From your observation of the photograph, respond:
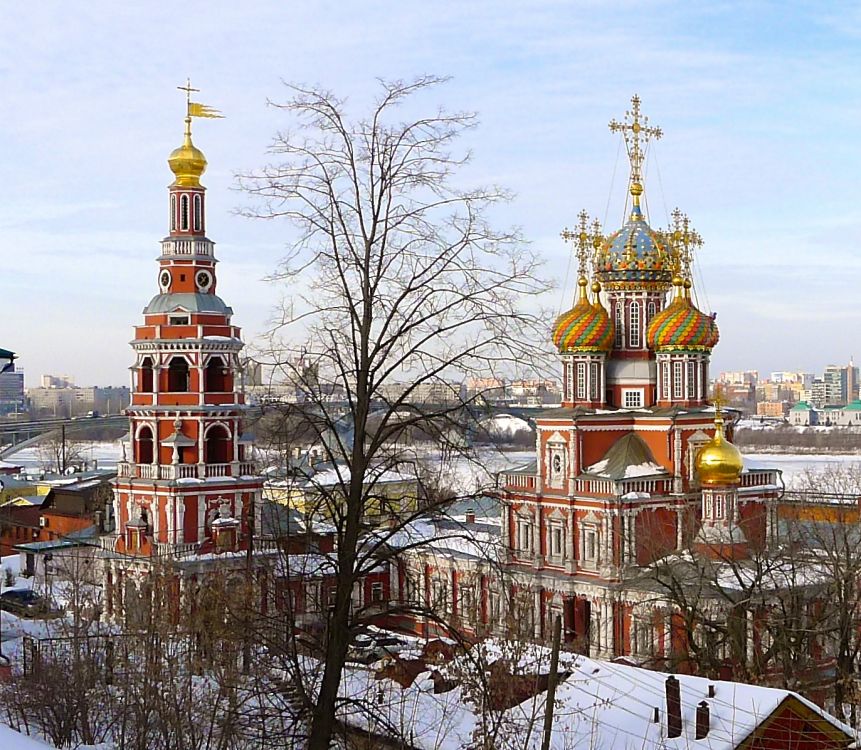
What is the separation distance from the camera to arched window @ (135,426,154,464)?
29.7 metres

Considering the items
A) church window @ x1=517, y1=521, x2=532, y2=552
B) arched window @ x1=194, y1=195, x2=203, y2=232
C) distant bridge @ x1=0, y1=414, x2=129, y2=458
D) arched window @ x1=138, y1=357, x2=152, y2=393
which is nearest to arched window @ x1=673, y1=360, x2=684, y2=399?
church window @ x1=517, y1=521, x2=532, y2=552

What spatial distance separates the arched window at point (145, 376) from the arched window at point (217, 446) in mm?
1876

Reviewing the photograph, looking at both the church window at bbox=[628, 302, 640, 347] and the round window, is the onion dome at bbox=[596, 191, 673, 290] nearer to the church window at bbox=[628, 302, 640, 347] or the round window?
the church window at bbox=[628, 302, 640, 347]

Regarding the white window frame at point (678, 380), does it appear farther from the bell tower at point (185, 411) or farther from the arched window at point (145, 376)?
the arched window at point (145, 376)

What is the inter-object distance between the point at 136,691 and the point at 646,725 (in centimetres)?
642

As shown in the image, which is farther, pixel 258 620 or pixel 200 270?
pixel 200 270

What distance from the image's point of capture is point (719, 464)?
27859 mm

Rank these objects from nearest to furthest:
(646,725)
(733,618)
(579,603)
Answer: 1. (646,725)
2. (733,618)
3. (579,603)

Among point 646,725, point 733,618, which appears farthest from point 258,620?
point 733,618

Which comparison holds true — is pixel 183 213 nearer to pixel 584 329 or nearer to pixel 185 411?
pixel 185 411

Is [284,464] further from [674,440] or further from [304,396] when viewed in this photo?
[674,440]

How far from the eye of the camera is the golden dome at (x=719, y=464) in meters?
27.9

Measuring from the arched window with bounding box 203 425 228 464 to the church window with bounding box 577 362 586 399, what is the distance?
889 centimetres

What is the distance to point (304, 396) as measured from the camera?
1056cm
